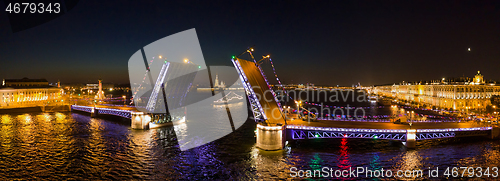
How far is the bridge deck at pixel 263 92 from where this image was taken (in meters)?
20.2

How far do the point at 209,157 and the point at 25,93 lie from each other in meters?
60.7

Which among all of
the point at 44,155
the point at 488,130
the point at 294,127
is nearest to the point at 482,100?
the point at 488,130

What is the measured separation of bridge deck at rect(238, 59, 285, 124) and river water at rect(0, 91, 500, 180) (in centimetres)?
267

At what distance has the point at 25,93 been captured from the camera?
2277 inches

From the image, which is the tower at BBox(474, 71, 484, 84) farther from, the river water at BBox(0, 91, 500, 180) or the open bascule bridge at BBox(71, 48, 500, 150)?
the river water at BBox(0, 91, 500, 180)

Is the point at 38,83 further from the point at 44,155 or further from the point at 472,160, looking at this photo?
the point at 472,160

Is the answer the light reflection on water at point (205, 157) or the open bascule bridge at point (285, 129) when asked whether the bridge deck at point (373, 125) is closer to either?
the open bascule bridge at point (285, 129)

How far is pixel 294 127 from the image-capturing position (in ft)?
66.9

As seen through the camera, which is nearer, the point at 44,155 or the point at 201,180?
the point at 201,180

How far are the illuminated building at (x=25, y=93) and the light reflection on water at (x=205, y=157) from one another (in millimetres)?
30608

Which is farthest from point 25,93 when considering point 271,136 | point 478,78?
point 478,78

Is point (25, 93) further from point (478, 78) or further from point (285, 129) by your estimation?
point (478, 78)

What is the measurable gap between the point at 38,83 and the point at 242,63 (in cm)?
7855

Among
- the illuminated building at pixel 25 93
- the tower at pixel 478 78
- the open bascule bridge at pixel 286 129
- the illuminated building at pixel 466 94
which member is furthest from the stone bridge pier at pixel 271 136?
the tower at pixel 478 78
